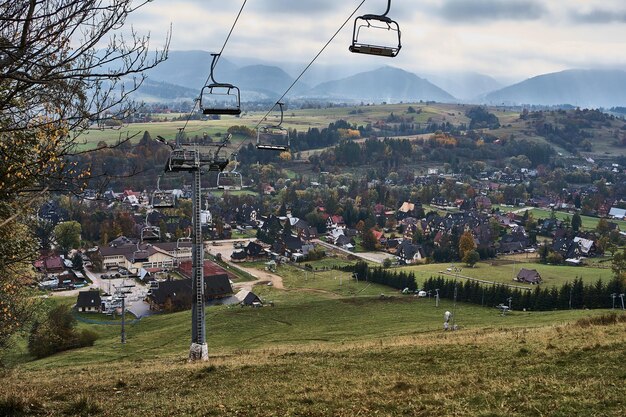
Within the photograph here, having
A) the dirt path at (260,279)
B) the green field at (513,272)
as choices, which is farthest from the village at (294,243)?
the green field at (513,272)

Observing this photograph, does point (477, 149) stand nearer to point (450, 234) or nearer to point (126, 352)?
point (450, 234)

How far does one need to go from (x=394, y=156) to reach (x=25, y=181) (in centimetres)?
15540

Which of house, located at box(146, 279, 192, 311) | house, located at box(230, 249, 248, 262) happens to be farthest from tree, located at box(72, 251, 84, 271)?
house, located at box(230, 249, 248, 262)

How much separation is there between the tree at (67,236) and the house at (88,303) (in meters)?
25.7

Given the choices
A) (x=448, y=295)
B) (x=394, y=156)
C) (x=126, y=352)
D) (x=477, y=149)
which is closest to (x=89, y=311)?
(x=126, y=352)

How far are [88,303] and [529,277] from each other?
4310 centimetres

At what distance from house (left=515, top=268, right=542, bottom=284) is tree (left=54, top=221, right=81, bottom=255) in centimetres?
5562

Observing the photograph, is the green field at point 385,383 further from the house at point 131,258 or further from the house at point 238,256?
the house at point 238,256

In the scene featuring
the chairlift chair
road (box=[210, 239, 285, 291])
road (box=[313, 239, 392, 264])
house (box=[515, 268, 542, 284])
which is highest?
the chairlift chair

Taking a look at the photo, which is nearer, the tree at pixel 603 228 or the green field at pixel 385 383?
the green field at pixel 385 383

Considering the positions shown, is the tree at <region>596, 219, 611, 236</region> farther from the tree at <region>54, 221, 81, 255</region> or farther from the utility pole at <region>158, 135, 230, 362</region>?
the utility pole at <region>158, 135, 230, 362</region>

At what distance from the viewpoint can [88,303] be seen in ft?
165

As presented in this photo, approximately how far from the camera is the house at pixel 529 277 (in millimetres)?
58125

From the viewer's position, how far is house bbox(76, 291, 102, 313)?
1969 inches
